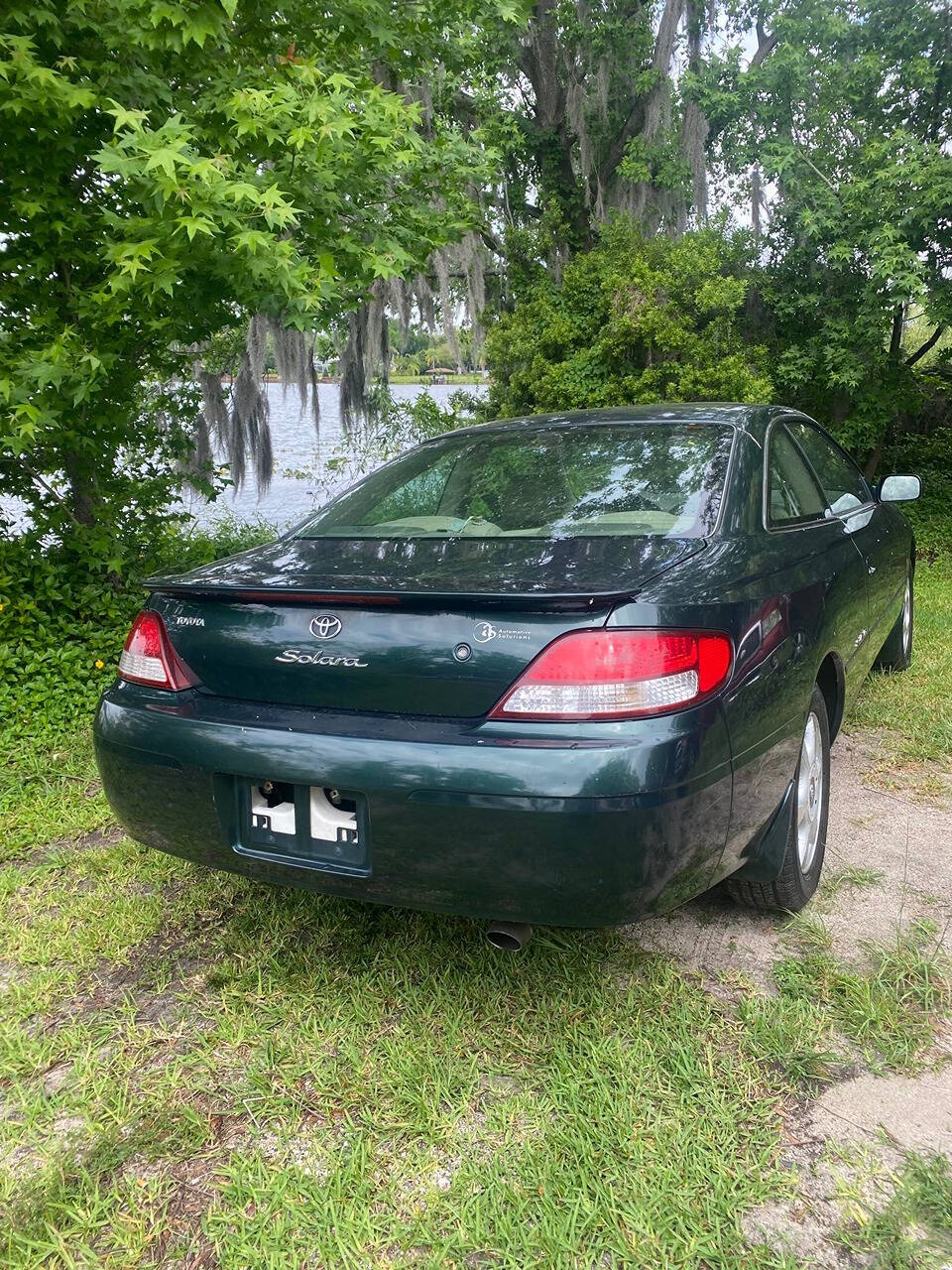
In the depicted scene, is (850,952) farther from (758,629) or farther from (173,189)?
(173,189)

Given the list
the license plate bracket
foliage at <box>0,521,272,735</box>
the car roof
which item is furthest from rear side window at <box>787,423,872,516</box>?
foliage at <box>0,521,272,735</box>

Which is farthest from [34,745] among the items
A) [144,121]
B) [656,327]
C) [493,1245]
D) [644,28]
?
[644,28]

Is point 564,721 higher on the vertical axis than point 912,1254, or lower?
higher

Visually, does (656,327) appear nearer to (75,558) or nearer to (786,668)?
Result: (75,558)

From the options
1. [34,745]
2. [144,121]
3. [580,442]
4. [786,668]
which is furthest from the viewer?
[34,745]

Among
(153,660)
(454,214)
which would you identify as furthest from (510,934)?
(454,214)

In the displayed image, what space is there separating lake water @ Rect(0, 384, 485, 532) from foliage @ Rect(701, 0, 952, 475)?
3.80 metres

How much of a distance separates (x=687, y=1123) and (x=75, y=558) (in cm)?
410

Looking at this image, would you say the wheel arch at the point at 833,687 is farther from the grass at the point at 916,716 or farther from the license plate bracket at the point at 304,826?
the license plate bracket at the point at 304,826

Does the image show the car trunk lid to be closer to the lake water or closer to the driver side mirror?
the driver side mirror

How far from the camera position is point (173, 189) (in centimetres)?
294

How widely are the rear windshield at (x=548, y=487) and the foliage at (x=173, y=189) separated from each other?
2.94 feet

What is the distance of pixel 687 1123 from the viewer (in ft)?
6.02

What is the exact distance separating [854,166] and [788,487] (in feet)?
25.2
